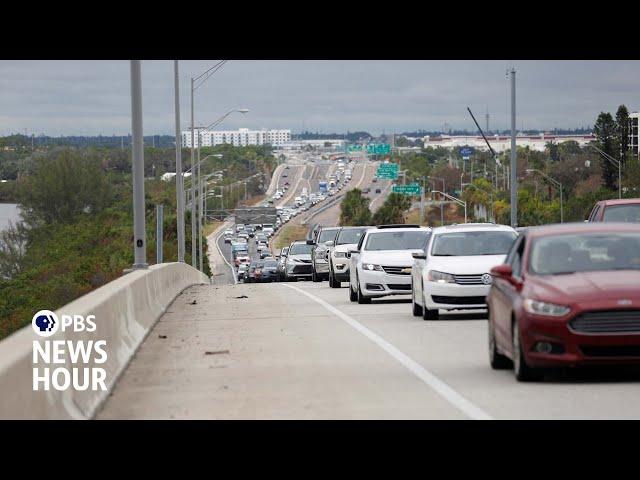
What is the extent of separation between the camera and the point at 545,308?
535 inches

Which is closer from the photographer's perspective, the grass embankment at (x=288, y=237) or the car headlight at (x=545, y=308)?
the car headlight at (x=545, y=308)

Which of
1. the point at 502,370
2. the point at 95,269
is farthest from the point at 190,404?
the point at 95,269

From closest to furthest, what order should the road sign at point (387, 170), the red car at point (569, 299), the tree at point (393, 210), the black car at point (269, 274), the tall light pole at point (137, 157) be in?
1. the red car at point (569, 299)
2. the tall light pole at point (137, 157)
3. the black car at point (269, 274)
4. the road sign at point (387, 170)
5. the tree at point (393, 210)

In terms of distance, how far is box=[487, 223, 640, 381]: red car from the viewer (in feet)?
44.1

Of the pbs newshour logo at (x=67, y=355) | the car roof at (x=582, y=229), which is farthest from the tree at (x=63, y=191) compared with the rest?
the pbs newshour logo at (x=67, y=355)

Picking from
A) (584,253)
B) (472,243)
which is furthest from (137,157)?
(584,253)

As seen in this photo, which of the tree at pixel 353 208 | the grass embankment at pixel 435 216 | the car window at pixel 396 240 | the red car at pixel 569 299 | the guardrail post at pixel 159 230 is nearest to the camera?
the red car at pixel 569 299

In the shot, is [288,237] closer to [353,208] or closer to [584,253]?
[353,208]

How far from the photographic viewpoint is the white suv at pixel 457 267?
22969 mm

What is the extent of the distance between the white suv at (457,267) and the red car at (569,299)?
7657 mm

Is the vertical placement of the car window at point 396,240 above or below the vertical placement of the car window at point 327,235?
above

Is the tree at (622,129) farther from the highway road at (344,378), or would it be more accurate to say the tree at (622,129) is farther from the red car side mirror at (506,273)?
the red car side mirror at (506,273)
